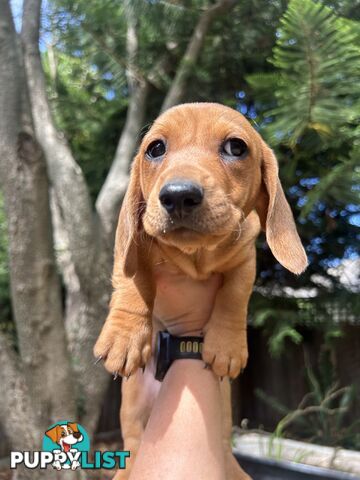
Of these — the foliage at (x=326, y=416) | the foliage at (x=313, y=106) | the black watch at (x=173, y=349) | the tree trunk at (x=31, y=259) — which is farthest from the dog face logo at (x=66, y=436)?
the foliage at (x=326, y=416)

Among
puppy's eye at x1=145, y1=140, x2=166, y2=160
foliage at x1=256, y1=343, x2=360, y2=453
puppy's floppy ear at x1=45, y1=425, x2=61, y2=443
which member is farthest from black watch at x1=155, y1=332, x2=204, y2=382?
foliage at x1=256, y1=343, x2=360, y2=453

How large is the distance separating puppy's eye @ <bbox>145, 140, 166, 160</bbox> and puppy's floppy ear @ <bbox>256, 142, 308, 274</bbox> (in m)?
0.32

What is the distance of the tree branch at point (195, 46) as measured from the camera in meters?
2.55

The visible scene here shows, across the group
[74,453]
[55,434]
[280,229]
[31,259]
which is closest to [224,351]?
[280,229]

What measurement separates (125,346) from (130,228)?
324 millimetres

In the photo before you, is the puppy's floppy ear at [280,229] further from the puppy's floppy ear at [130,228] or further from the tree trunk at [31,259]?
the tree trunk at [31,259]

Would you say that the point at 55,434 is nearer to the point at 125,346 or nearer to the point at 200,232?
the point at 125,346

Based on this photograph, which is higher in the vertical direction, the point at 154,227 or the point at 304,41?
the point at 304,41

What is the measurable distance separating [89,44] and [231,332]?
253 cm

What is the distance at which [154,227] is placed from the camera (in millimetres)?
1109

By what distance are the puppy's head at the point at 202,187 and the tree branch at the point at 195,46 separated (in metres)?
1.46

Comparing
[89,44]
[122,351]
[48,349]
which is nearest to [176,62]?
[89,44]

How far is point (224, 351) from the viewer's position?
1.24m

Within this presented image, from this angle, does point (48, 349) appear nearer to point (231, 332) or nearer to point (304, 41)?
point (231, 332)
